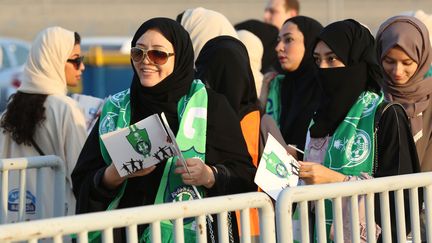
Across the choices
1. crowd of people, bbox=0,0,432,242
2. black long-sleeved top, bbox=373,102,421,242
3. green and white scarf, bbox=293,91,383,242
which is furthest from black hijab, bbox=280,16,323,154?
black long-sleeved top, bbox=373,102,421,242

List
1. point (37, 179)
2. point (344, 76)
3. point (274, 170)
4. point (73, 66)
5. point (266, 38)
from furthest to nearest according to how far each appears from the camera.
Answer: point (266, 38) < point (73, 66) < point (37, 179) < point (344, 76) < point (274, 170)

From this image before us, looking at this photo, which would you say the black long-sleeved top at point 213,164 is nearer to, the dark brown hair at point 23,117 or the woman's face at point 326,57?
the woman's face at point 326,57

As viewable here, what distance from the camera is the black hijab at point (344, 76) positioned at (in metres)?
5.22

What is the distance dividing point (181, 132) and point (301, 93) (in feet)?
9.03

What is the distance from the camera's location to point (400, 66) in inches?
228

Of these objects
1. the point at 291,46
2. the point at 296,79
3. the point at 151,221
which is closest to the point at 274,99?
the point at 296,79

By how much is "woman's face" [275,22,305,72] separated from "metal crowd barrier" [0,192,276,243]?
11.6 feet

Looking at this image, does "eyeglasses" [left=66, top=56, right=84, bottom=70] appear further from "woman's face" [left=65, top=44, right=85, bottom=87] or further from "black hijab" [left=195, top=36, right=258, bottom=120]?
"black hijab" [left=195, top=36, right=258, bottom=120]

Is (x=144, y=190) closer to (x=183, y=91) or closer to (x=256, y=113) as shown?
(x=183, y=91)

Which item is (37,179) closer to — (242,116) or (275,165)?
(242,116)

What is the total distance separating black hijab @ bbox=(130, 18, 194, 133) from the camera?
4.95 metres

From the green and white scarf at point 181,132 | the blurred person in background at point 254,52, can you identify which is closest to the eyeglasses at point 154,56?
the green and white scarf at point 181,132

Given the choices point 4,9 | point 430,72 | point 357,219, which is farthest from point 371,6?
point 357,219

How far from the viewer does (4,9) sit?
26375 mm
